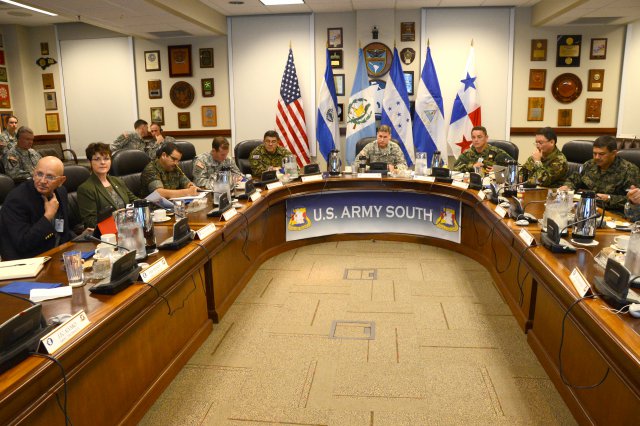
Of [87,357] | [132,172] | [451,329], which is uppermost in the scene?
[132,172]

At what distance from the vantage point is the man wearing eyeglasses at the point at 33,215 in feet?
8.07

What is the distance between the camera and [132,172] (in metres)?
4.13

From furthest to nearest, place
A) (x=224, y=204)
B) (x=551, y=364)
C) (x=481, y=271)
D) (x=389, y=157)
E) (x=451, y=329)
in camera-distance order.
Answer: (x=389, y=157)
(x=481, y=271)
(x=224, y=204)
(x=451, y=329)
(x=551, y=364)

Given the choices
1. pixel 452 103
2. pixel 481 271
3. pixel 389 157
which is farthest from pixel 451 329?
pixel 452 103

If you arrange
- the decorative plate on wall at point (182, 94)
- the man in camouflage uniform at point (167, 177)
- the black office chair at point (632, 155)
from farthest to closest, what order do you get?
the decorative plate on wall at point (182, 94), the black office chair at point (632, 155), the man in camouflage uniform at point (167, 177)

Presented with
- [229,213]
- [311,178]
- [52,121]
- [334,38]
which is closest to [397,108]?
[334,38]

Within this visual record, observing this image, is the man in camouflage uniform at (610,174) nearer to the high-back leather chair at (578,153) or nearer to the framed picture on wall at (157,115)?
the high-back leather chair at (578,153)

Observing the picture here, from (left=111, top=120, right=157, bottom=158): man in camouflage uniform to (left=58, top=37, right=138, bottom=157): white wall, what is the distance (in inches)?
36.5

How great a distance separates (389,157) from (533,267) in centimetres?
282

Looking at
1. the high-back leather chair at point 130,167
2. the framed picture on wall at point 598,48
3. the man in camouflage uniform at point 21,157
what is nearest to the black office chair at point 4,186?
the high-back leather chair at point 130,167

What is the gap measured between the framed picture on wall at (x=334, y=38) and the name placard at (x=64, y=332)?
555 cm

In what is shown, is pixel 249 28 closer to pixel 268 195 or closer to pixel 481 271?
pixel 268 195

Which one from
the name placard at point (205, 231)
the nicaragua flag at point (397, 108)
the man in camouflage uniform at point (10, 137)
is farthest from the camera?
the nicaragua flag at point (397, 108)

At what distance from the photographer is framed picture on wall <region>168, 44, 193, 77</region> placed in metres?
6.80
